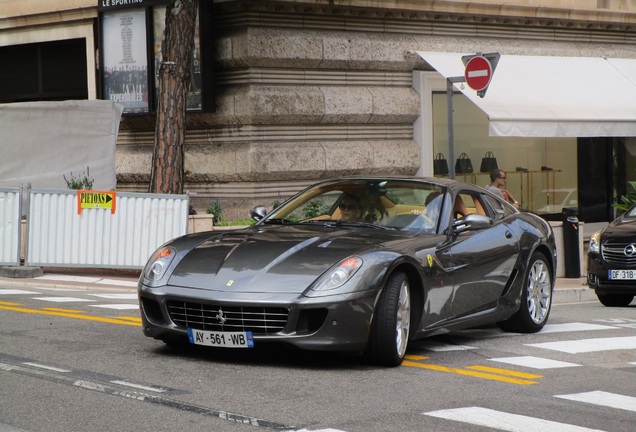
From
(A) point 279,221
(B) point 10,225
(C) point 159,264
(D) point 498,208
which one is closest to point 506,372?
(A) point 279,221

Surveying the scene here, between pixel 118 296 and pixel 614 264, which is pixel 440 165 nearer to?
pixel 614 264

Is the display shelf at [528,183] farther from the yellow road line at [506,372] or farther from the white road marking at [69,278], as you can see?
the yellow road line at [506,372]

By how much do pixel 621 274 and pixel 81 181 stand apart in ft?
27.4

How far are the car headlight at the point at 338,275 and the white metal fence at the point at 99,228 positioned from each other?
772cm

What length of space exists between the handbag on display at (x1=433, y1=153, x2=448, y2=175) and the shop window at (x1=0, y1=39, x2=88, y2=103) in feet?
22.1

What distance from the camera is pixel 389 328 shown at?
8305 mm

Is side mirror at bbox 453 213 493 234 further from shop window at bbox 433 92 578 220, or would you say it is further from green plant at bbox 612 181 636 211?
green plant at bbox 612 181 636 211

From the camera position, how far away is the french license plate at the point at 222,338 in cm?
812

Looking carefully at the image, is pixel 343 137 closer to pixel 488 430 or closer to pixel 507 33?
pixel 507 33

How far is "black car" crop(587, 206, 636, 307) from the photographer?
15.3m

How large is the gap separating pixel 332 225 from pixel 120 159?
493 inches

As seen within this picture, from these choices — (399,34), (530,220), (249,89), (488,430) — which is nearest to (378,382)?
(488,430)

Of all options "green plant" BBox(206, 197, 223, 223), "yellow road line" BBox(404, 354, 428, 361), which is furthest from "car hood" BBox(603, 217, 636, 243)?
"yellow road line" BBox(404, 354, 428, 361)

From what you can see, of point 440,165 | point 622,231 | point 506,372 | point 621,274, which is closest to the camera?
point 506,372
